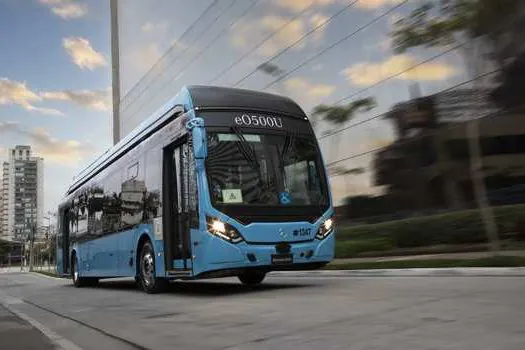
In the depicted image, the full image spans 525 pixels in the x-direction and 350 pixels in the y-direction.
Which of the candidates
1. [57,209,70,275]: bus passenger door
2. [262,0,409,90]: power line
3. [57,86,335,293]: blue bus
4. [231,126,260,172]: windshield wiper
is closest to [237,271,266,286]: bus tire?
[57,86,335,293]: blue bus

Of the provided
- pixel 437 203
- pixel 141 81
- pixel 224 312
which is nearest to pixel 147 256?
pixel 224 312

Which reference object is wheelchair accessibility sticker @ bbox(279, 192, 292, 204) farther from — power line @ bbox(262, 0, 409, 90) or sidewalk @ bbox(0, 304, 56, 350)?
power line @ bbox(262, 0, 409, 90)

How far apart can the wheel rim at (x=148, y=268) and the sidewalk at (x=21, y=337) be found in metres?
2.76

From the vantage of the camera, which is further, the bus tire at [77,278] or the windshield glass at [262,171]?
the bus tire at [77,278]

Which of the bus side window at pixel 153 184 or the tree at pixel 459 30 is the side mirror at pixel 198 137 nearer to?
the bus side window at pixel 153 184

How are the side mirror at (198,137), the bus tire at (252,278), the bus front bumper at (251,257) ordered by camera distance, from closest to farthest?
the bus front bumper at (251,257)
the side mirror at (198,137)
the bus tire at (252,278)

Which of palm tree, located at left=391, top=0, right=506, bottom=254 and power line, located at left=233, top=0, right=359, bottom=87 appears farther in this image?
power line, located at left=233, top=0, right=359, bottom=87

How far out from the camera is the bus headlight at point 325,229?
11008mm

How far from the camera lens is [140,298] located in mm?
12281

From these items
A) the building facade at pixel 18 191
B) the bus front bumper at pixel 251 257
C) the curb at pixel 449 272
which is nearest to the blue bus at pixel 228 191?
the bus front bumper at pixel 251 257

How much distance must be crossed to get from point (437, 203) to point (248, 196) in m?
13.7

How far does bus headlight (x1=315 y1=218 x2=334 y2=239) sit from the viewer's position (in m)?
11.0

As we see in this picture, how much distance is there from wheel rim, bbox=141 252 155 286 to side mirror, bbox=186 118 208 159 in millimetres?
3066

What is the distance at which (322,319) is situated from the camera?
7113 millimetres
